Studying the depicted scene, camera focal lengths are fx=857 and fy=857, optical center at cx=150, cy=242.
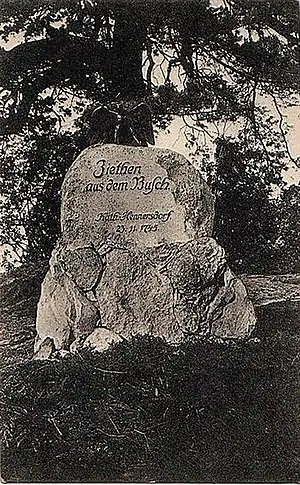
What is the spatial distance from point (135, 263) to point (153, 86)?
0.38m

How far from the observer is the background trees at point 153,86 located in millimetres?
1771

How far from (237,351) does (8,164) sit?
605mm

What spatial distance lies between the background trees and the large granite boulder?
0.18 ft

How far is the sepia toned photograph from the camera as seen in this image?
66.7 inches

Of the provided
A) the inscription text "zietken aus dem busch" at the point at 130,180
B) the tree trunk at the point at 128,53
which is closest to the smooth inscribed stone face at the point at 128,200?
the inscription text "zietken aus dem busch" at the point at 130,180

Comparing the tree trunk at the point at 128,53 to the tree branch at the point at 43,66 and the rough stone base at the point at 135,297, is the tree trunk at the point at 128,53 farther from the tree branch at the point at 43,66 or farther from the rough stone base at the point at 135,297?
the rough stone base at the point at 135,297

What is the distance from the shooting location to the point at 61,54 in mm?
1793

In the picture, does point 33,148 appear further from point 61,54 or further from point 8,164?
point 61,54

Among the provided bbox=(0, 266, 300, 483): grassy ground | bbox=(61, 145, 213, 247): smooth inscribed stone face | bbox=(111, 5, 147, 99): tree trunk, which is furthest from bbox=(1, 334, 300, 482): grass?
bbox=(111, 5, 147, 99): tree trunk

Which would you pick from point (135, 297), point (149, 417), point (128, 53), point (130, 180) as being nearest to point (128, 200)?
point (130, 180)

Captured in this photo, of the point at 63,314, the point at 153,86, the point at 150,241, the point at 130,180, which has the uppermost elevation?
the point at 153,86

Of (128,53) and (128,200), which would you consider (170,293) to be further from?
(128,53)

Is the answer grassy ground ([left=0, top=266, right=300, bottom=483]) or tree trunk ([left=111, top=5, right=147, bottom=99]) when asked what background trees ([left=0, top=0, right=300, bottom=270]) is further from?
grassy ground ([left=0, top=266, right=300, bottom=483])

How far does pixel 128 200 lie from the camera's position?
1.74m
